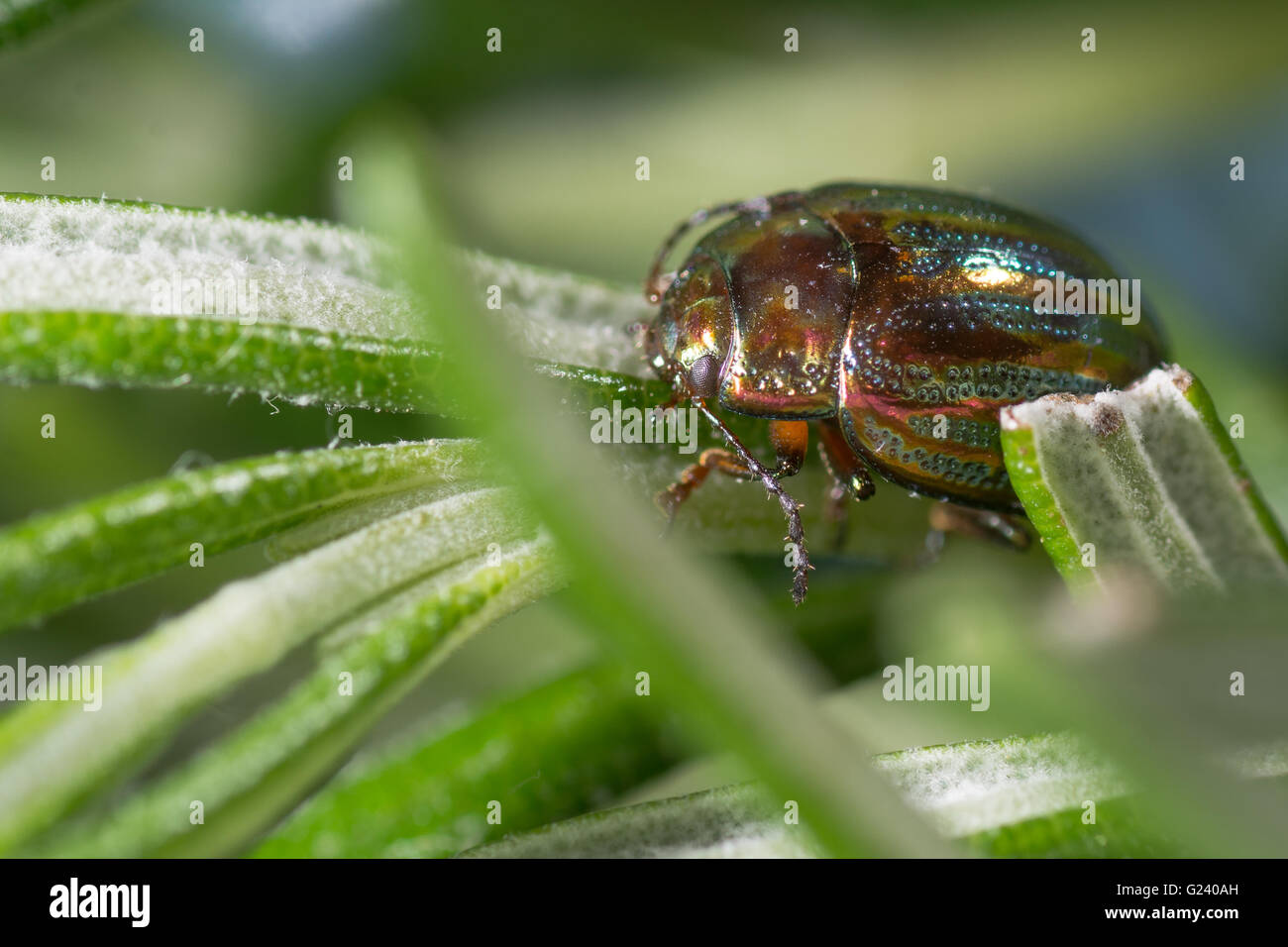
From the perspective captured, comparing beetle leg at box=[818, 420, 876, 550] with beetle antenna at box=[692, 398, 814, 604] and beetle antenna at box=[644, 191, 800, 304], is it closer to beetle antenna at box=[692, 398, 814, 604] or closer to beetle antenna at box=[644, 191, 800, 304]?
beetle antenna at box=[692, 398, 814, 604]

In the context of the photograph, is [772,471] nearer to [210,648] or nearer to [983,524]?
[983,524]

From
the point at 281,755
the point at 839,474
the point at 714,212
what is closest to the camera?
the point at 281,755

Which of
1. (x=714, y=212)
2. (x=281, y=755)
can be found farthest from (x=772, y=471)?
(x=281, y=755)

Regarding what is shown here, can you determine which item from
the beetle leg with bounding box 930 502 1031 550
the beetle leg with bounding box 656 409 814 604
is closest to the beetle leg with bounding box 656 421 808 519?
the beetle leg with bounding box 656 409 814 604

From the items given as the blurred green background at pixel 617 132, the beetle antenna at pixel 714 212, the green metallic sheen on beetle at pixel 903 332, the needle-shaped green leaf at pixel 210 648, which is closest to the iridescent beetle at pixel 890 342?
the green metallic sheen on beetle at pixel 903 332

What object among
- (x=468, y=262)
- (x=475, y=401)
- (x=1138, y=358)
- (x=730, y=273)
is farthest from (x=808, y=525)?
(x=475, y=401)

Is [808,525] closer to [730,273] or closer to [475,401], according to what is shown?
[730,273]

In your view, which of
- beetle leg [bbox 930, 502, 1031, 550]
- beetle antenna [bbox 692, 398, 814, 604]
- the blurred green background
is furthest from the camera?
the blurred green background
